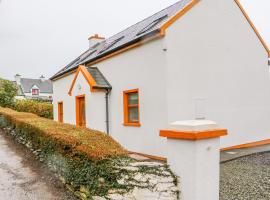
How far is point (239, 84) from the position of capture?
10.2 meters

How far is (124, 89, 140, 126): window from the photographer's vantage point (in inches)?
367

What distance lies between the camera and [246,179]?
585 centimetres

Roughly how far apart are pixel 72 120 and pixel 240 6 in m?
10.4

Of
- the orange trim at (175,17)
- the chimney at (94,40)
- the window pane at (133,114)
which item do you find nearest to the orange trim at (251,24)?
the orange trim at (175,17)

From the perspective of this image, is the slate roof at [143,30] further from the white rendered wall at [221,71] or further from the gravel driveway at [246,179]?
the gravel driveway at [246,179]

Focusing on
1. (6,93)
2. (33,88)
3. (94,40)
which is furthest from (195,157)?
(33,88)

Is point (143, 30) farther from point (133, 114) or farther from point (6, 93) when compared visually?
point (6, 93)

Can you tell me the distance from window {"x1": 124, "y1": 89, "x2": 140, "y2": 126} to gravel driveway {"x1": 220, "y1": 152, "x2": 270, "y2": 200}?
148 inches

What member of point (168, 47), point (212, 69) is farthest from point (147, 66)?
point (212, 69)

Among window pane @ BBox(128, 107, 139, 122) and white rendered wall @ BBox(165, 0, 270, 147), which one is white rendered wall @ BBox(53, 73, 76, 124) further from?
white rendered wall @ BBox(165, 0, 270, 147)

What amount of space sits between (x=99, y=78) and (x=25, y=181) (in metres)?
6.55

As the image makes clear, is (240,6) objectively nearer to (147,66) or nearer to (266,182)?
(147,66)

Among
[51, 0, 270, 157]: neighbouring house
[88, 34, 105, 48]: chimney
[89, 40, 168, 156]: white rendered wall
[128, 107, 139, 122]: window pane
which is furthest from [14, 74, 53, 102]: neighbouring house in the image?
[128, 107, 139, 122]: window pane

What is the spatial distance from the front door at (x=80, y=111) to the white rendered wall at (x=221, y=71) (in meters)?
5.89
